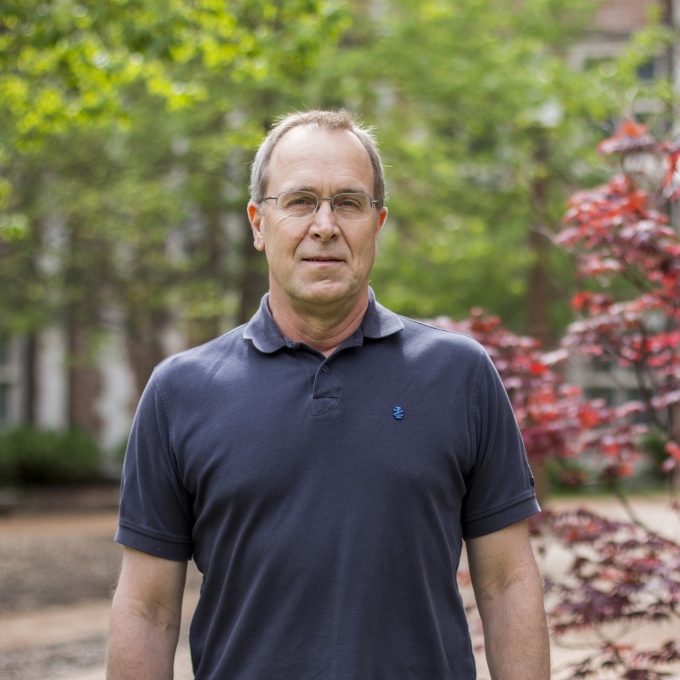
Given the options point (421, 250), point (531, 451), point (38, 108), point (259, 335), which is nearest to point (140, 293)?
point (421, 250)

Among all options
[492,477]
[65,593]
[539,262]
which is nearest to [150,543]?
[492,477]

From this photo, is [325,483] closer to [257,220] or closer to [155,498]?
[155,498]

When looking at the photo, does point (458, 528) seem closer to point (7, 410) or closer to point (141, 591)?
point (141, 591)

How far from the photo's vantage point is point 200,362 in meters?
2.17

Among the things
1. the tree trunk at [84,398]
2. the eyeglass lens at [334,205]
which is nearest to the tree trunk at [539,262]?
the eyeglass lens at [334,205]

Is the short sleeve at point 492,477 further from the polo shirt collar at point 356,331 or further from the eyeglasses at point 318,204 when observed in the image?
the eyeglasses at point 318,204

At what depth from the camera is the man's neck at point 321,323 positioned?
2150 millimetres

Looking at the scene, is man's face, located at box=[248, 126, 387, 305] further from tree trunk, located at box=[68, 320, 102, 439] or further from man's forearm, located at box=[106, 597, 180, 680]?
tree trunk, located at box=[68, 320, 102, 439]

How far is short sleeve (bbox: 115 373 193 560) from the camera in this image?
6.79ft

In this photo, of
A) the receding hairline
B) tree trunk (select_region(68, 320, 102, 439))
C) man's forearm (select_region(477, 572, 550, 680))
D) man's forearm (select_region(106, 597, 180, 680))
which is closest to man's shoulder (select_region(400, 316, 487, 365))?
the receding hairline

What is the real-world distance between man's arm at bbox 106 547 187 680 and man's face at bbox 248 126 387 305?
704 millimetres

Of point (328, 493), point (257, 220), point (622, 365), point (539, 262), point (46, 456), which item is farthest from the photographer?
point (46, 456)

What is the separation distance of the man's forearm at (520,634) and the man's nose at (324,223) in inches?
35.4

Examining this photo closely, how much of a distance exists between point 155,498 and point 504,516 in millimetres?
796
